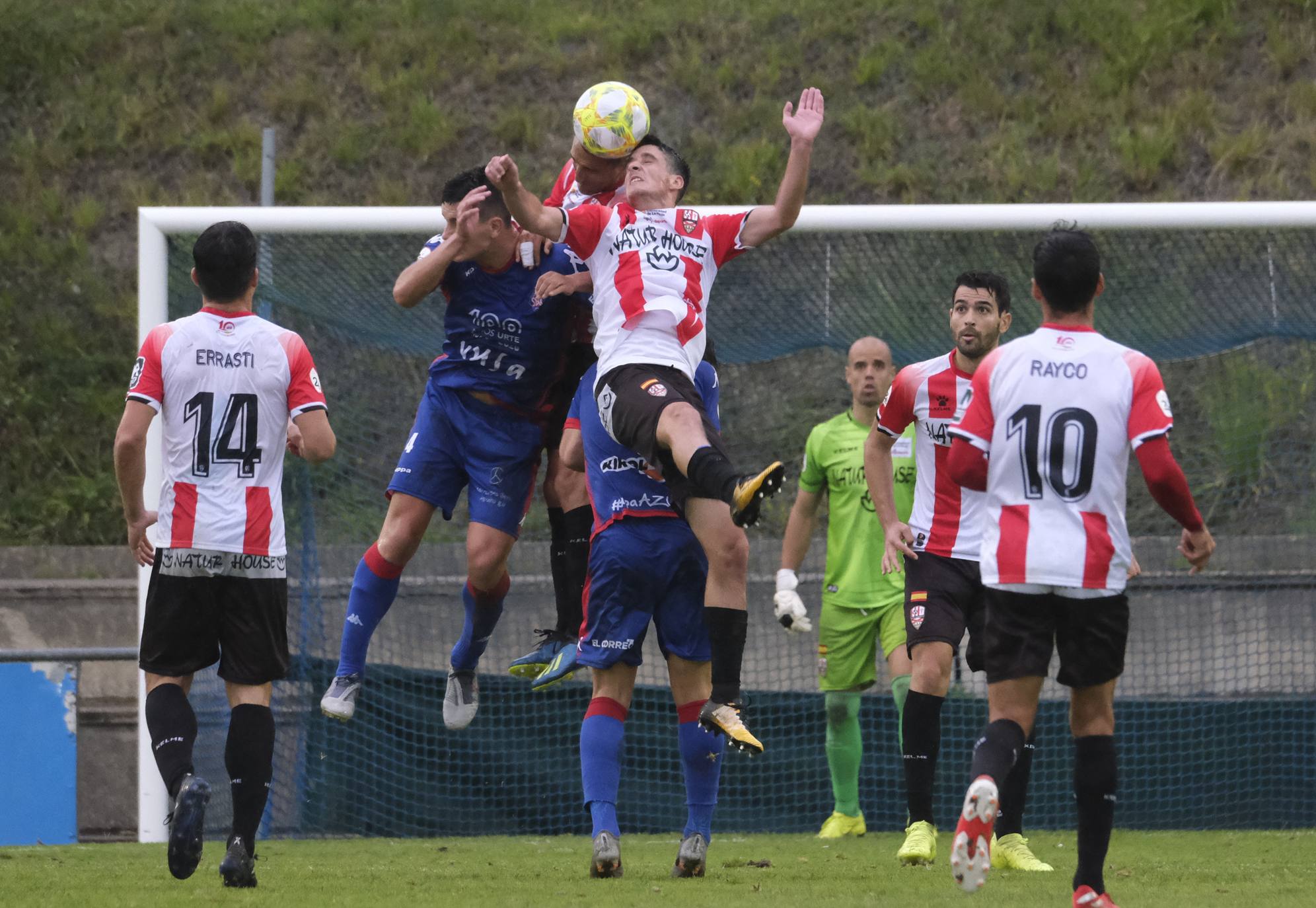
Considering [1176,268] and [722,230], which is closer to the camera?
[722,230]

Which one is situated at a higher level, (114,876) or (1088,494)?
(1088,494)

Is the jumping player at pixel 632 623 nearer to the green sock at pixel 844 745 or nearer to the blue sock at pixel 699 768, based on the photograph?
the blue sock at pixel 699 768

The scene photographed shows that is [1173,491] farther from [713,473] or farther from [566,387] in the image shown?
[566,387]

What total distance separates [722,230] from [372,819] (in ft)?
16.1

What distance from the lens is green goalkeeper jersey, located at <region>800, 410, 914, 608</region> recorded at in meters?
8.42

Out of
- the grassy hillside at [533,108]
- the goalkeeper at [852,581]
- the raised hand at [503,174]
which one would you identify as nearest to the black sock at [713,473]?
the raised hand at [503,174]

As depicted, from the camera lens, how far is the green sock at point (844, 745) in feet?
27.7

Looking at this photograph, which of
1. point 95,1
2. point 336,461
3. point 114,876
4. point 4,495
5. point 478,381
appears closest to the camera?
point 114,876

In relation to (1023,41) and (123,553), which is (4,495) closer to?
(123,553)

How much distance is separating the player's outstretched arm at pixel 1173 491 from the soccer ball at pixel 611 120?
263 centimetres

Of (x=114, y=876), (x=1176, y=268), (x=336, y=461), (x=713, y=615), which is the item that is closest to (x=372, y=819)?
(x=336, y=461)

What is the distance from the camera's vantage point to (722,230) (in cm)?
580

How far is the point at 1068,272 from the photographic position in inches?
169

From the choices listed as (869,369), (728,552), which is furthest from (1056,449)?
(869,369)
